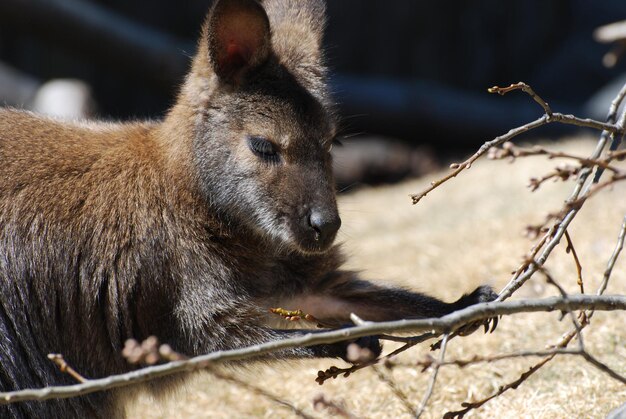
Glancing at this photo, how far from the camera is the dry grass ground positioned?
4102 millimetres

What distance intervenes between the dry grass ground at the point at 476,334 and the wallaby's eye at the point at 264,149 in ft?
2.45

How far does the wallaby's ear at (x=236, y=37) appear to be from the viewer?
3795mm

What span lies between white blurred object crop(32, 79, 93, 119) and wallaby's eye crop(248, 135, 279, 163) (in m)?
5.87

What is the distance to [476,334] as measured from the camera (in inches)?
200

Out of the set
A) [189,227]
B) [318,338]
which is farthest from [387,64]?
[318,338]

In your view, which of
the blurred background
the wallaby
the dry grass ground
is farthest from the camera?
the blurred background

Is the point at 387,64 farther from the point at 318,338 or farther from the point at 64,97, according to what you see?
the point at 318,338

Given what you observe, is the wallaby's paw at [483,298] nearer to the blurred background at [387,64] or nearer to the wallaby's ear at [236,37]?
the wallaby's ear at [236,37]

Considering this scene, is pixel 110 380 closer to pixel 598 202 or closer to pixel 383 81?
pixel 598 202

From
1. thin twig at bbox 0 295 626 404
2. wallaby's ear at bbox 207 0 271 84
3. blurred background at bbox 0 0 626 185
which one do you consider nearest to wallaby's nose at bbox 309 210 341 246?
wallaby's ear at bbox 207 0 271 84

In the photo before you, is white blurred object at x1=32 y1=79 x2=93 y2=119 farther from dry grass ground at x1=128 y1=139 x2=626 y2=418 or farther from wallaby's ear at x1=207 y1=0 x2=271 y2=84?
wallaby's ear at x1=207 y1=0 x2=271 y2=84

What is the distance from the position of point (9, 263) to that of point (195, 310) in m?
0.78

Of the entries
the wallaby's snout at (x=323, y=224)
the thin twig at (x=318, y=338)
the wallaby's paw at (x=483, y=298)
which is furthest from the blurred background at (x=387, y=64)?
the thin twig at (x=318, y=338)

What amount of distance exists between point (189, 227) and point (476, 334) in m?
2.04
